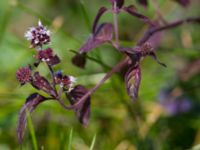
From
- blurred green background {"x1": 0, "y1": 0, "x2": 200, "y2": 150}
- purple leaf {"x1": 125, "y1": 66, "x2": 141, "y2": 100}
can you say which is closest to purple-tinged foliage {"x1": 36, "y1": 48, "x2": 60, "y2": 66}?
purple leaf {"x1": 125, "y1": 66, "x2": 141, "y2": 100}

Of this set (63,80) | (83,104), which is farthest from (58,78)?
(83,104)

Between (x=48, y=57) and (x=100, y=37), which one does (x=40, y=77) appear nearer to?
(x=48, y=57)

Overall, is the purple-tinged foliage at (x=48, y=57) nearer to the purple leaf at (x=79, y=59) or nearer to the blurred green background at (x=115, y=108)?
the purple leaf at (x=79, y=59)

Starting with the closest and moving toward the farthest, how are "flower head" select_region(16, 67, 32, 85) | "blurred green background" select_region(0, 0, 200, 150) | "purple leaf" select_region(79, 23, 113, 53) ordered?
"flower head" select_region(16, 67, 32, 85)
"purple leaf" select_region(79, 23, 113, 53)
"blurred green background" select_region(0, 0, 200, 150)

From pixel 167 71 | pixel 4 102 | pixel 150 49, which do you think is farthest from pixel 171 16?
pixel 150 49

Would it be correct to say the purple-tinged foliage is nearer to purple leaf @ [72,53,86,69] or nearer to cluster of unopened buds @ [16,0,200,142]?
cluster of unopened buds @ [16,0,200,142]

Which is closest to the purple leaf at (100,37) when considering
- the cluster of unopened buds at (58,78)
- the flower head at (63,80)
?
the cluster of unopened buds at (58,78)
